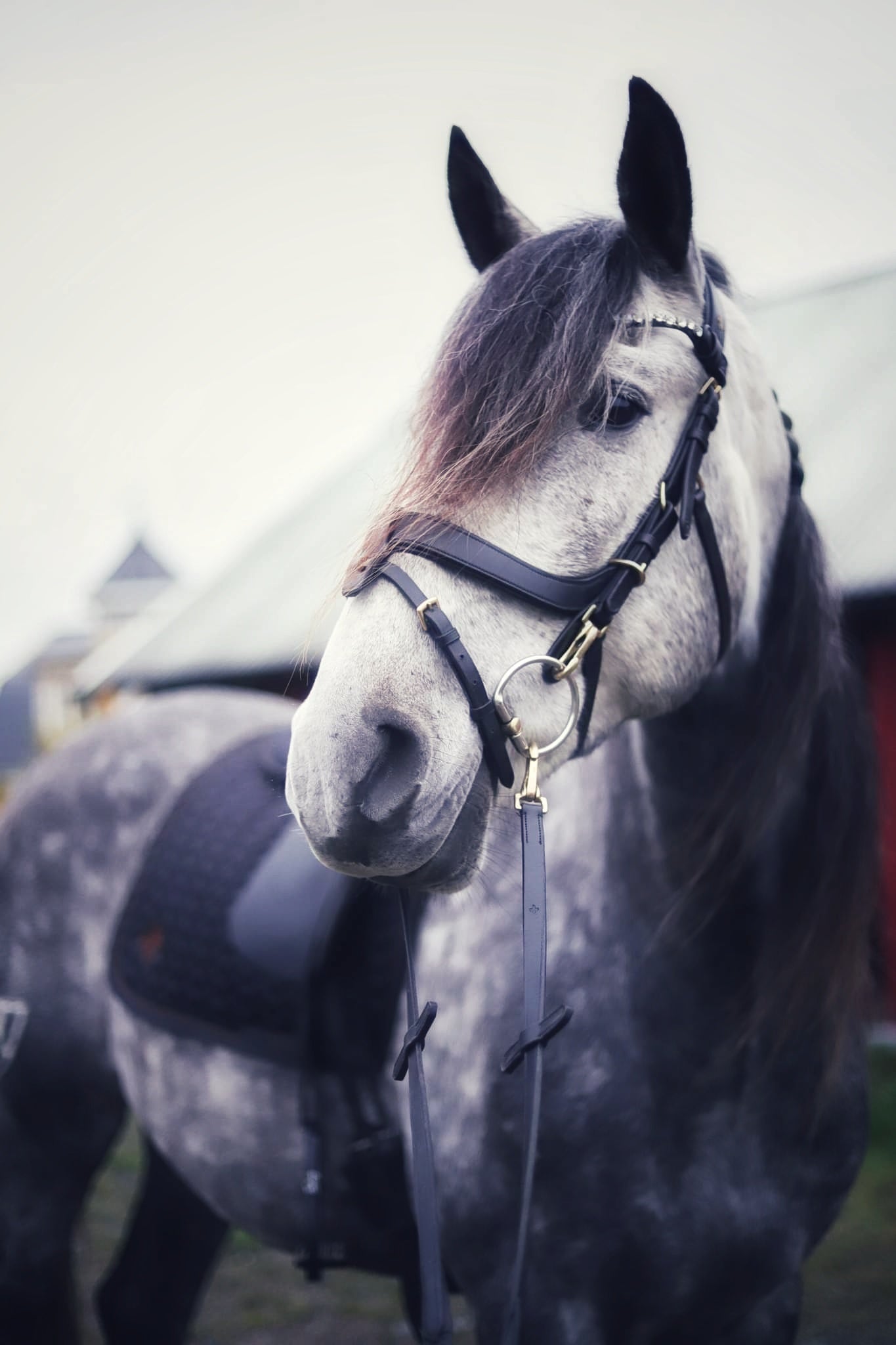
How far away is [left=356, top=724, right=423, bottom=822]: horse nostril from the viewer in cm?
97

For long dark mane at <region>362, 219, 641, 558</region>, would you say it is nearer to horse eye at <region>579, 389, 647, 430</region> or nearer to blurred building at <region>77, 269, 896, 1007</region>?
horse eye at <region>579, 389, 647, 430</region>

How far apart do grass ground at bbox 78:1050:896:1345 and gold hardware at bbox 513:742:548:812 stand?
2833 mm

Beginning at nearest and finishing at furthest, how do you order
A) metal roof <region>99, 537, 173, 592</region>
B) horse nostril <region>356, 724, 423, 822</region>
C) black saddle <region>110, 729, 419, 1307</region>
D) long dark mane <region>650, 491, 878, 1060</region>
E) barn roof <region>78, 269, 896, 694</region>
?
horse nostril <region>356, 724, 423, 822</region>, long dark mane <region>650, 491, 878, 1060</region>, black saddle <region>110, 729, 419, 1307</region>, barn roof <region>78, 269, 896, 694</region>, metal roof <region>99, 537, 173, 592</region>

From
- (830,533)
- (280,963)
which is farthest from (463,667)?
(830,533)

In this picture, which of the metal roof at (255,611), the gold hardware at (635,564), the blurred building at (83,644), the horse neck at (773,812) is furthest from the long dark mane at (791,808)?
the blurred building at (83,644)

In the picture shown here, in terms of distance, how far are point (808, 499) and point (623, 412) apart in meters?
5.39

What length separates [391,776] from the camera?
979 mm

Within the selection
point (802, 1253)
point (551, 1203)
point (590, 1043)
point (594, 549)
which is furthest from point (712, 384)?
point (802, 1253)

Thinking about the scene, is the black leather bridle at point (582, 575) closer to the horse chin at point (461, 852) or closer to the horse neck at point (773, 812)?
the horse chin at point (461, 852)

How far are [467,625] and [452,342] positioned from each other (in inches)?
16.8

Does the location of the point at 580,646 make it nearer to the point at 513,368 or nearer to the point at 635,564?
the point at 635,564

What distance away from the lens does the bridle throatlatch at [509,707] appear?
1034 mm

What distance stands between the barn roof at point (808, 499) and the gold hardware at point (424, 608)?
11.2ft

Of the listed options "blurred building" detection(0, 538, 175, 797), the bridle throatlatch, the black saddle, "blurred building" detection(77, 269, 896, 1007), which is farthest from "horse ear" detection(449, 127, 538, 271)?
→ "blurred building" detection(0, 538, 175, 797)
